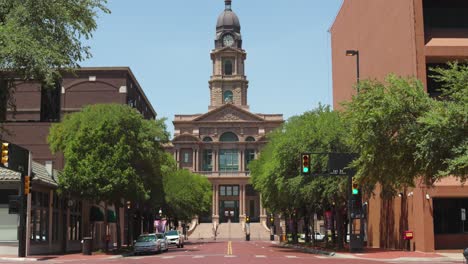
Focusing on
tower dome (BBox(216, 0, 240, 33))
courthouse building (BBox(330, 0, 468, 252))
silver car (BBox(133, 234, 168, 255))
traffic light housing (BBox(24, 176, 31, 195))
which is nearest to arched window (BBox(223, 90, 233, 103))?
tower dome (BBox(216, 0, 240, 33))

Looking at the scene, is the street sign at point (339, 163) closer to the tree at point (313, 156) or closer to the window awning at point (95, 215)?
the tree at point (313, 156)

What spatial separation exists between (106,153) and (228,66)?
373 ft

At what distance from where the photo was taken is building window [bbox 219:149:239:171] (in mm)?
143375

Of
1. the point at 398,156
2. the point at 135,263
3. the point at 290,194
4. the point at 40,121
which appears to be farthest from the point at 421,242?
the point at 40,121

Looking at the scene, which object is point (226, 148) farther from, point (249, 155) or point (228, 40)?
point (228, 40)

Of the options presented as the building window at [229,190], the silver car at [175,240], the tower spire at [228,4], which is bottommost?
the silver car at [175,240]

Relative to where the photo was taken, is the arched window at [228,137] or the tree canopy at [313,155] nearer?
the tree canopy at [313,155]

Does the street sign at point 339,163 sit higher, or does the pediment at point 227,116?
the pediment at point 227,116

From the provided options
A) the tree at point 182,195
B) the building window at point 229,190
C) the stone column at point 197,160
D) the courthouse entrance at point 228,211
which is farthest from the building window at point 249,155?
the tree at point 182,195

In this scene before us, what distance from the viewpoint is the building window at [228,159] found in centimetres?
14338

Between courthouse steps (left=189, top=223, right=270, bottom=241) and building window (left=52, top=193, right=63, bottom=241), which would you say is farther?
courthouse steps (left=189, top=223, right=270, bottom=241)

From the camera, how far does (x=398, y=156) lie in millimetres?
26000

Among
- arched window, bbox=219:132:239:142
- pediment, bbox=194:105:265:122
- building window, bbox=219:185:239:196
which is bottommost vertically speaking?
building window, bbox=219:185:239:196

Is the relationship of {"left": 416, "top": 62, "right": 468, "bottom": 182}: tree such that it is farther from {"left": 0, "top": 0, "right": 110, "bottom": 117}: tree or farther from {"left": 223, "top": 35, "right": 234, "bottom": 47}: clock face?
{"left": 223, "top": 35, "right": 234, "bottom": 47}: clock face
